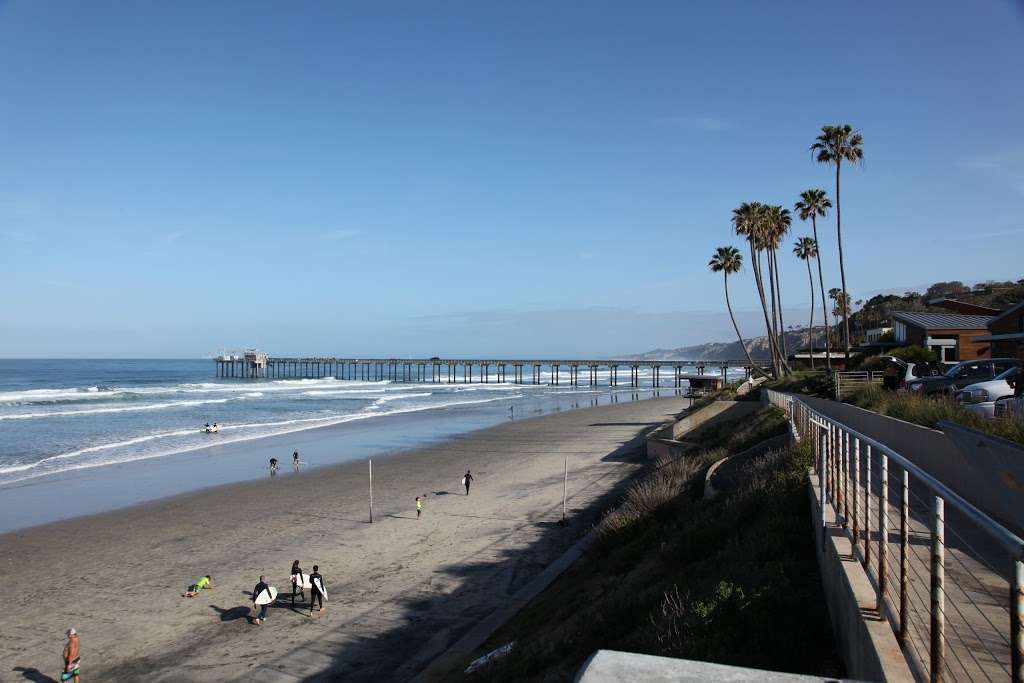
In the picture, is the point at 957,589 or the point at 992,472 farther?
the point at 992,472

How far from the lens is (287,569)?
629 inches

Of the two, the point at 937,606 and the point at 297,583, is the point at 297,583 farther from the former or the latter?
the point at 937,606

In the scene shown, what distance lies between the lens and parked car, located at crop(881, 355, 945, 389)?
22.1 meters

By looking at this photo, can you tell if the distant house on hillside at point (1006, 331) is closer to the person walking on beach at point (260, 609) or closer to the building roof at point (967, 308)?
the building roof at point (967, 308)

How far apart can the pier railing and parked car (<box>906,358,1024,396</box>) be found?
14.1 metres

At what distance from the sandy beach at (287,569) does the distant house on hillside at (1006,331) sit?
1523 cm

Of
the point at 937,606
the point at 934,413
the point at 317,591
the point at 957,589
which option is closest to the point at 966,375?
the point at 934,413

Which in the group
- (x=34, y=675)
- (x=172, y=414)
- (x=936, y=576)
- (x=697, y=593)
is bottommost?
(x=34, y=675)

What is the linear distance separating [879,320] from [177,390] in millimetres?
73153

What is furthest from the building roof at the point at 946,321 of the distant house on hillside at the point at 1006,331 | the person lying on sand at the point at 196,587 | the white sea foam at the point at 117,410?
the white sea foam at the point at 117,410

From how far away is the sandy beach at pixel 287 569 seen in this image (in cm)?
1162

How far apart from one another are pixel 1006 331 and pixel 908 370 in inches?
449

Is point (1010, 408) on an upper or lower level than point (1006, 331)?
lower

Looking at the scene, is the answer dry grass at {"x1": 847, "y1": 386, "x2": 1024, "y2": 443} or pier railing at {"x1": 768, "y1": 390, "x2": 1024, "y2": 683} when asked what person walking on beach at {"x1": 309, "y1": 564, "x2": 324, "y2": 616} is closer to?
pier railing at {"x1": 768, "y1": 390, "x2": 1024, "y2": 683}
